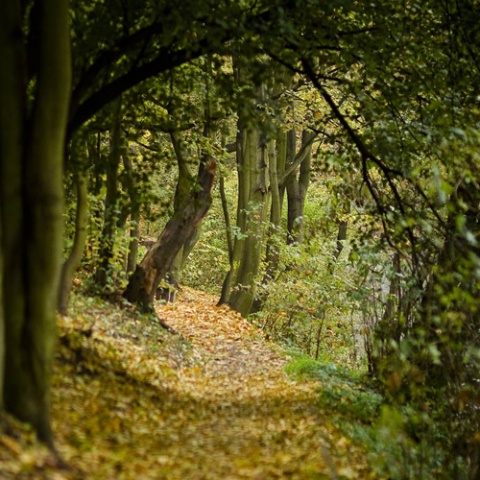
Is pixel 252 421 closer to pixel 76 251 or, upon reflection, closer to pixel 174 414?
pixel 174 414

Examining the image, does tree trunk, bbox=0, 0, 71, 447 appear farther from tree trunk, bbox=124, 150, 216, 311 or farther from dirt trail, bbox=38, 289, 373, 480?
tree trunk, bbox=124, 150, 216, 311

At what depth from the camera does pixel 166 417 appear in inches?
288

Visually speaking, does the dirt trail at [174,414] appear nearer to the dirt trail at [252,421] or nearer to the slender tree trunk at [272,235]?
the dirt trail at [252,421]

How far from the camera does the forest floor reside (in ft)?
16.9

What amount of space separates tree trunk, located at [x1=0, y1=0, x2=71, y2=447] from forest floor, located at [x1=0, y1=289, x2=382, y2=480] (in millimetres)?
392

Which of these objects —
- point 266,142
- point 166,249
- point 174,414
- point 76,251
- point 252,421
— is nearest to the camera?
point 174,414

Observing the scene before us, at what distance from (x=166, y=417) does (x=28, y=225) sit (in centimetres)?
298

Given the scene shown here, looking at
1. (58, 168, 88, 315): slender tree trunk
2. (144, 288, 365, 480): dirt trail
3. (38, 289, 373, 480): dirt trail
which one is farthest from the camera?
(58, 168, 88, 315): slender tree trunk

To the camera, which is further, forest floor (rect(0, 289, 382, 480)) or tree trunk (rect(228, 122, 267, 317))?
tree trunk (rect(228, 122, 267, 317))

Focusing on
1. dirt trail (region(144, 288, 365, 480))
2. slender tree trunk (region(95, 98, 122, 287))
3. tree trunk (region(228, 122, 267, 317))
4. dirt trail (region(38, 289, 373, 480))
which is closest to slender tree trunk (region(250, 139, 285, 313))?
tree trunk (region(228, 122, 267, 317))

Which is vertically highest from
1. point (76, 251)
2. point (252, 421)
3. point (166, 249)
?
point (166, 249)

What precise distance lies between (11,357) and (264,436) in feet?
9.79

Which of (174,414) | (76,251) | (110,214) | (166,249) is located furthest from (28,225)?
(166,249)

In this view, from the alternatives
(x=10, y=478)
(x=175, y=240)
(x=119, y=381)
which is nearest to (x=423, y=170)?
(x=119, y=381)
